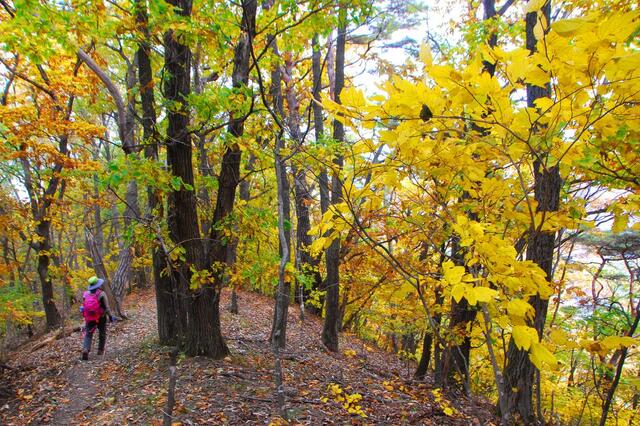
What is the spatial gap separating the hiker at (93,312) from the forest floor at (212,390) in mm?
283

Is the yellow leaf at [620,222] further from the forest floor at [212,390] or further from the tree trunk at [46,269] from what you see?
the tree trunk at [46,269]

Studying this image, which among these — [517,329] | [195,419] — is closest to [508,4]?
[517,329]

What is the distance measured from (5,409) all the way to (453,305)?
6625 millimetres

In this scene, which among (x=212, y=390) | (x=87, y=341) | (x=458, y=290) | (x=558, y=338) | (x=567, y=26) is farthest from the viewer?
(x=87, y=341)

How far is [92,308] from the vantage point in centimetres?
652

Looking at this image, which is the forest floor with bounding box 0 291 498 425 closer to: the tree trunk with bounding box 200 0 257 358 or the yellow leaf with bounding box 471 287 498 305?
the tree trunk with bounding box 200 0 257 358

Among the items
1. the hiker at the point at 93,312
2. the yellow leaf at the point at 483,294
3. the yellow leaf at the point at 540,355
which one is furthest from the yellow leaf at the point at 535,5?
the hiker at the point at 93,312

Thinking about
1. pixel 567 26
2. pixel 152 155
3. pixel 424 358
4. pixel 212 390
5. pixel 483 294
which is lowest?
pixel 424 358

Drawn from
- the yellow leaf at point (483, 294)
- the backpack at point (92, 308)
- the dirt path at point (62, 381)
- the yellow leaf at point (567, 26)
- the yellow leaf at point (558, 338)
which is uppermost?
the yellow leaf at point (567, 26)

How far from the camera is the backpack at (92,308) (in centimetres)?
648

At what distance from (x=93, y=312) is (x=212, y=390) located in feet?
11.8

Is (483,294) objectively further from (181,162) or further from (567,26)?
(181,162)

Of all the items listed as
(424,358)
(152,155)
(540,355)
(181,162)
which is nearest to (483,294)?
(540,355)

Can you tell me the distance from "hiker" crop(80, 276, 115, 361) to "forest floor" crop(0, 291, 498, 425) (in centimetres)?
28
